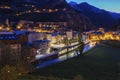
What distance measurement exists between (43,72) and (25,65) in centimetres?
202

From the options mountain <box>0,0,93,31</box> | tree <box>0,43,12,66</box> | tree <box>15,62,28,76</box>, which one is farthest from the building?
mountain <box>0,0,93,31</box>

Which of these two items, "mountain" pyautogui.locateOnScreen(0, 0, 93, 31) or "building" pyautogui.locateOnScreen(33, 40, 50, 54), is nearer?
"building" pyautogui.locateOnScreen(33, 40, 50, 54)

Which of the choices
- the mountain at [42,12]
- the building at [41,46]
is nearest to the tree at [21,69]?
the building at [41,46]

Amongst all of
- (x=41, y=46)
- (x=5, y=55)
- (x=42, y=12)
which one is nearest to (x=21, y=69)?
(x=5, y=55)

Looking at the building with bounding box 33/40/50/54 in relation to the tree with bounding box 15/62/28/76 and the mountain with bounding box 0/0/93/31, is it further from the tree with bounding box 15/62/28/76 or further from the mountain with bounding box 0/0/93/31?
the mountain with bounding box 0/0/93/31

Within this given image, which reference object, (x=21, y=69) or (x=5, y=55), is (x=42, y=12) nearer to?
(x=5, y=55)

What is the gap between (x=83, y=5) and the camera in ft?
591

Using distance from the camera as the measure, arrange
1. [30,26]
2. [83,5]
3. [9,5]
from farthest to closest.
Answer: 1. [83,5]
2. [9,5]
3. [30,26]

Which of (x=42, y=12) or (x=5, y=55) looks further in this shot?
(x=42, y=12)

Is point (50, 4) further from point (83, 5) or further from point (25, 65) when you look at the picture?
point (25, 65)

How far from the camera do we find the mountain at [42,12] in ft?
292

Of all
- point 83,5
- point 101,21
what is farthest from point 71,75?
point 83,5

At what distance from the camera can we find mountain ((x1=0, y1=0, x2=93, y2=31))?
88.9 metres

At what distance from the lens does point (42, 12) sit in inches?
3765
